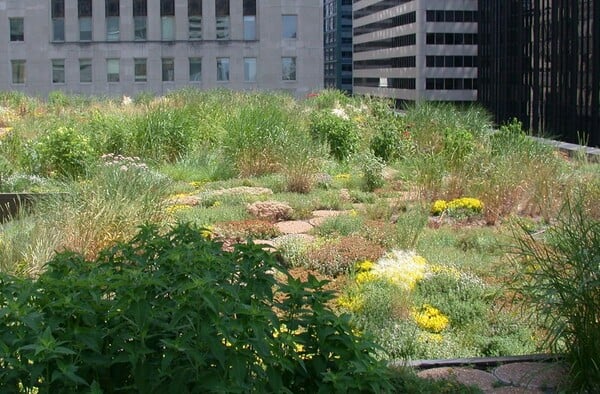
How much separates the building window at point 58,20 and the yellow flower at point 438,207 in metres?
44.9

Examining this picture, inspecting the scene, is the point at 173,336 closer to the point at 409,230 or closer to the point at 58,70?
the point at 409,230

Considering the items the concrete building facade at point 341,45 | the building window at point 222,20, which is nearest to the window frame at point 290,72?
the building window at point 222,20

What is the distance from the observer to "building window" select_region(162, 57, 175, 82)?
169ft

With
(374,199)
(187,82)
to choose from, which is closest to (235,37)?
(187,82)

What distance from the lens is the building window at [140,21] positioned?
51.6 meters

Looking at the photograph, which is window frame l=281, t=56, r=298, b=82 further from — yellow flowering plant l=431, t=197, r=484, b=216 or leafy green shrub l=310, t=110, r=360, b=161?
yellow flowering plant l=431, t=197, r=484, b=216

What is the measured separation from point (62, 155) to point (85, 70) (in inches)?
1564

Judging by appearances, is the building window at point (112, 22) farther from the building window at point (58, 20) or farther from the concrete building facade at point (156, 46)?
the building window at point (58, 20)

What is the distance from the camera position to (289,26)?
50.3m

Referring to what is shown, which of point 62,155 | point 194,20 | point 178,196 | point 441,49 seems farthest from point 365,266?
point 441,49

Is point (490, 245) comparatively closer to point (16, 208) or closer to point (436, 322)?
point (436, 322)

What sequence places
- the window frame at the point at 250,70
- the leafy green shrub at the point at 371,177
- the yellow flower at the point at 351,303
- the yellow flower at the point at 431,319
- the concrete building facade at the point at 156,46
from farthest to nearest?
the window frame at the point at 250,70 → the concrete building facade at the point at 156,46 → the leafy green shrub at the point at 371,177 → the yellow flower at the point at 351,303 → the yellow flower at the point at 431,319

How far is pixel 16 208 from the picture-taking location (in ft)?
35.6

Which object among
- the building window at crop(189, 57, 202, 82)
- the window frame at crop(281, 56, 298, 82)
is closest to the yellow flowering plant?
the window frame at crop(281, 56, 298, 82)
